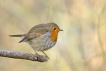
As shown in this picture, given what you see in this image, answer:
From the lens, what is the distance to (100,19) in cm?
427

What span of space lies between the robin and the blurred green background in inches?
40.6

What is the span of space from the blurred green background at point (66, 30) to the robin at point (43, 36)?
3.38 feet

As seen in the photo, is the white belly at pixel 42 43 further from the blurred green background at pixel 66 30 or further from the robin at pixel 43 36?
the blurred green background at pixel 66 30

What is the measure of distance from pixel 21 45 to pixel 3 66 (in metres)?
0.69

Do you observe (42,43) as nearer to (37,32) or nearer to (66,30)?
(37,32)

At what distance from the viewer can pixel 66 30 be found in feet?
17.3

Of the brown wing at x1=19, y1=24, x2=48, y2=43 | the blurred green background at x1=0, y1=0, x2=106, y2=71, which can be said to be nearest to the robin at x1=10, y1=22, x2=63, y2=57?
the brown wing at x1=19, y1=24, x2=48, y2=43

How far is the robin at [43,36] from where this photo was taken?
3445mm

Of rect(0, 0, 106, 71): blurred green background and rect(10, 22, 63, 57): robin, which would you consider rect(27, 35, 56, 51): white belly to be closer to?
rect(10, 22, 63, 57): robin

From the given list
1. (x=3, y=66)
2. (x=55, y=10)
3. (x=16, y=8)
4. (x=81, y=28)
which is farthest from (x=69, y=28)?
(x=3, y=66)

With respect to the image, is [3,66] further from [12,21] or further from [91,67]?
[91,67]

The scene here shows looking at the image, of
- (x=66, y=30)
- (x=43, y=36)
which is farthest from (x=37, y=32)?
(x=66, y=30)

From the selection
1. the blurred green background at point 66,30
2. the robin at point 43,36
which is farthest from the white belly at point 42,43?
the blurred green background at point 66,30

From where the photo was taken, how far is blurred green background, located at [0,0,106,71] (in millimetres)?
4613
